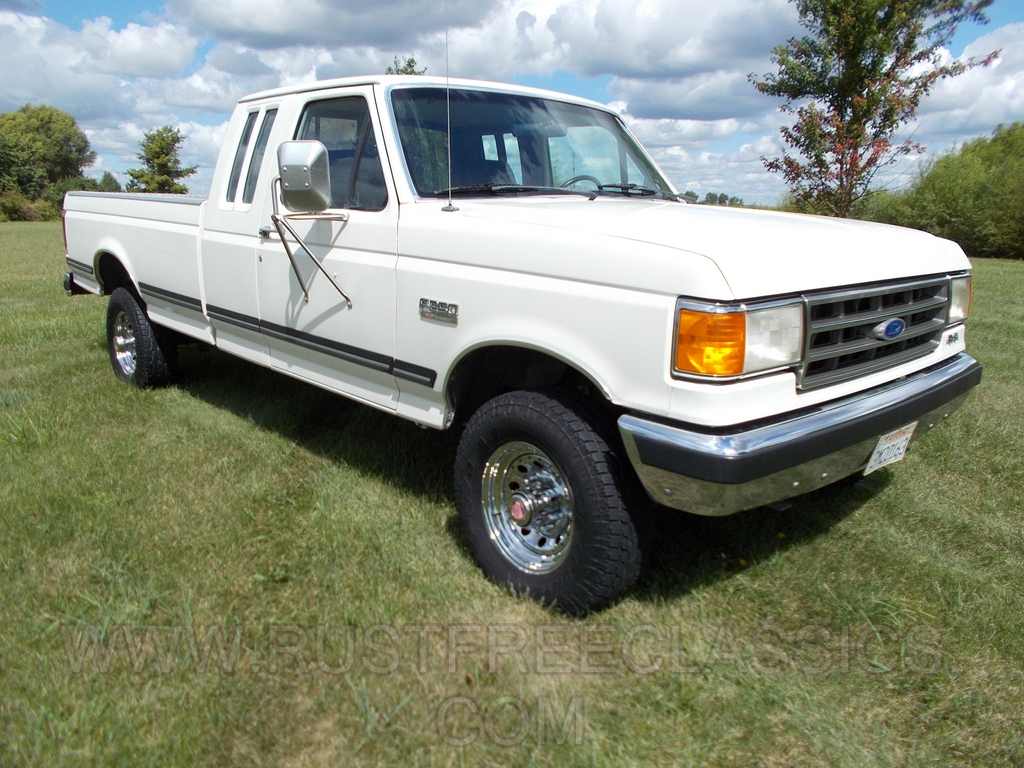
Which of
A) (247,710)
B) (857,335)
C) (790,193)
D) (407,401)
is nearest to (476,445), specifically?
(407,401)

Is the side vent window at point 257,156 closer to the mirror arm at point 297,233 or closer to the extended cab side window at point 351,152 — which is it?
the extended cab side window at point 351,152

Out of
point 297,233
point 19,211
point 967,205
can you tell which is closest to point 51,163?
point 19,211

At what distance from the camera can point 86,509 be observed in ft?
12.1

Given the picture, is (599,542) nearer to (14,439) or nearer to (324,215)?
(324,215)

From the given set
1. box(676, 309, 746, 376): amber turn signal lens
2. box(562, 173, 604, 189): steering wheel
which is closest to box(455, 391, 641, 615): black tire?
box(676, 309, 746, 376): amber turn signal lens

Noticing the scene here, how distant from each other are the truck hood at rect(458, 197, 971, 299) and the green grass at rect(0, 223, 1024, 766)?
127 centimetres

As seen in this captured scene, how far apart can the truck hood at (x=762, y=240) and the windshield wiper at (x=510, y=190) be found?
9cm

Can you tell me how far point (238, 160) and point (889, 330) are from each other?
3.56m

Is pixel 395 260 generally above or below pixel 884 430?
above

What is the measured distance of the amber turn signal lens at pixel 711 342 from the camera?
234cm

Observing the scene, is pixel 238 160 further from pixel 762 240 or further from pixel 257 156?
pixel 762 240

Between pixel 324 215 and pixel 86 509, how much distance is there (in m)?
1.82

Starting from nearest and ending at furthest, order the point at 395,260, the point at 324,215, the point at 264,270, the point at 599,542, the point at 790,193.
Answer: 1. the point at 599,542
2. the point at 395,260
3. the point at 324,215
4. the point at 264,270
5. the point at 790,193

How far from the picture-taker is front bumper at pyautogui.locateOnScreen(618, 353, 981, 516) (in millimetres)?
2357
